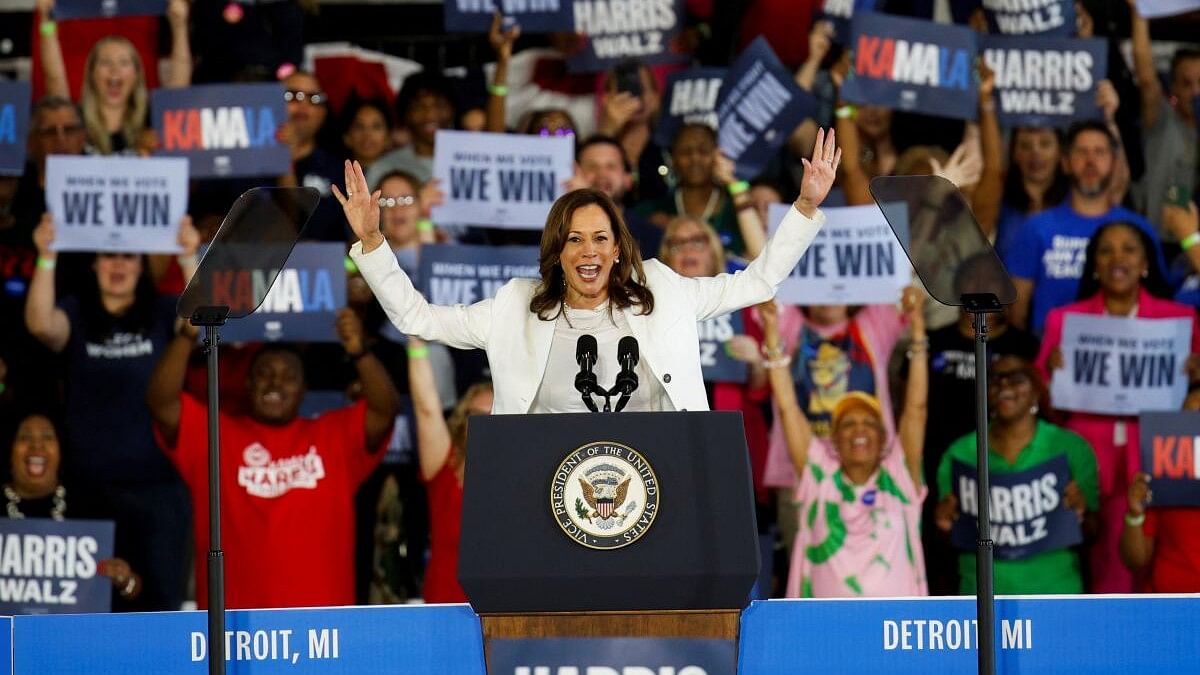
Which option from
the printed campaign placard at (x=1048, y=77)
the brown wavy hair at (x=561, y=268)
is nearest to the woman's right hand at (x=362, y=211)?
the brown wavy hair at (x=561, y=268)

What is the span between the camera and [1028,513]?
256 inches

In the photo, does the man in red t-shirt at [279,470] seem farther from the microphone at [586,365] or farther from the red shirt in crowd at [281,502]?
the microphone at [586,365]

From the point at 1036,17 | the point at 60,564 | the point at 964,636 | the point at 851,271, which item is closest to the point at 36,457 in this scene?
the point at 60,564

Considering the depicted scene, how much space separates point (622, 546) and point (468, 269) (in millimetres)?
3370

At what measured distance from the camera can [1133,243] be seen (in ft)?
22.8

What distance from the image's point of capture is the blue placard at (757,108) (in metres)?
7.21

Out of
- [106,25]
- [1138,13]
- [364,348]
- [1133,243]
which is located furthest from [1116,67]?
[106,25]

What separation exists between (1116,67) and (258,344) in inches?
139

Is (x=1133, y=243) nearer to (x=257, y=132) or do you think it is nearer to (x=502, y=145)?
(x=502, y=145)

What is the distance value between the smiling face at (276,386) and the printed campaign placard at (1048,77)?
2839 millimetres

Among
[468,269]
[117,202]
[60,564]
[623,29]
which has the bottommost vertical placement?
[60,564]

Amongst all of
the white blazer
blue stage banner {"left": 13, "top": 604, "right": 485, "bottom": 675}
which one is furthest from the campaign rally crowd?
blue stage banner {"left": 13, "top": 604, "right": 485, "bottom": 675}

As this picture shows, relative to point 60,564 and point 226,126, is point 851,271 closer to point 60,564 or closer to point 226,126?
point 226,126

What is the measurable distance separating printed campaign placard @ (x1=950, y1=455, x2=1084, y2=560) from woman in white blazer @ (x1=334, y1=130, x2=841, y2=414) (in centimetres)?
230
